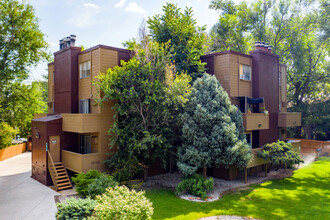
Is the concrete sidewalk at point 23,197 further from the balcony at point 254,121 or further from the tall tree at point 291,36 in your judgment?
the tall tree at point 291,36

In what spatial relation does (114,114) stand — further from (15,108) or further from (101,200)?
(15,108)

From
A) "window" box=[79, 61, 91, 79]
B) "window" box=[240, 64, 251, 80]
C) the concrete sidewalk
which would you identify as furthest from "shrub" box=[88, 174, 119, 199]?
"window" box=[240, 64, 251, 80]

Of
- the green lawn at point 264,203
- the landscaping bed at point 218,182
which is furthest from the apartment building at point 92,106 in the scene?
the green lawn at point 264,203

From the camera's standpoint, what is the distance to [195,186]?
49.6 ft

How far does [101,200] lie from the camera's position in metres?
9.97

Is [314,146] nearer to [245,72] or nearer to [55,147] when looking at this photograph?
[245,72]

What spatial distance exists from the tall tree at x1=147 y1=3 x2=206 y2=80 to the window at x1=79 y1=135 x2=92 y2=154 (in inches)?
338

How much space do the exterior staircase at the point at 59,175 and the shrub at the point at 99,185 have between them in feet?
12.5

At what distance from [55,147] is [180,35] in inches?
491

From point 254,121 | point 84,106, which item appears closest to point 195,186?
point 254,121

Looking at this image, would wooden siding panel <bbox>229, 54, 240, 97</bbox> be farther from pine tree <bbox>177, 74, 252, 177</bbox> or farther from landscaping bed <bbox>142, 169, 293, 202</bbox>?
landscaping bed <bbox>142, 169, 293, 202</bbox>

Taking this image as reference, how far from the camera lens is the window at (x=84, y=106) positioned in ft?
64.0

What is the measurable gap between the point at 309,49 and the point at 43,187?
3561 centimetres

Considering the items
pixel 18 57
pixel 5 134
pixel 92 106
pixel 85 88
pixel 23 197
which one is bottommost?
pixel 23 197
